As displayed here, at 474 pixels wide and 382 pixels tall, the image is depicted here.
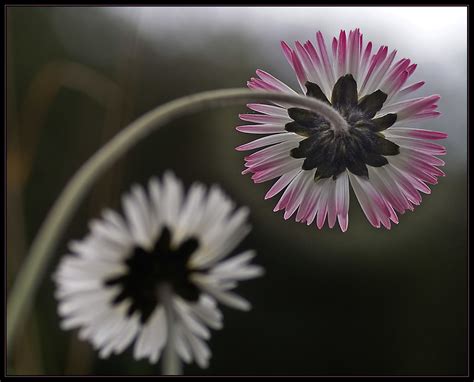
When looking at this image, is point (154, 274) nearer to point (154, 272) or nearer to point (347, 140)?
point (154, 272)

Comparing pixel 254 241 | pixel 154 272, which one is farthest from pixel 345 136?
pixel 254 241

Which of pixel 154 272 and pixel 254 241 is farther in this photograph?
pixel 254 241

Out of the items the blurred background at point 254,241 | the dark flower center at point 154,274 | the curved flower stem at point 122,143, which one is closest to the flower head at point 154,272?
the dark flower center at point 154,274

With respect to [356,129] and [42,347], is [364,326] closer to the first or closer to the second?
[42,347]

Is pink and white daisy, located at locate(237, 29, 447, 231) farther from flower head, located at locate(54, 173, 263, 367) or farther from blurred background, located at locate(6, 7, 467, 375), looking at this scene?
blurred background, located at locate(6, 7, 467, 375)

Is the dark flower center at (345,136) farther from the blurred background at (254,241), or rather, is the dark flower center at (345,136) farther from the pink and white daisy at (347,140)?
the blurred background at (254,241)

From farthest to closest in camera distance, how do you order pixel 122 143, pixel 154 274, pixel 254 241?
pixel 254 241, pixel 154 274, pixel 122 143

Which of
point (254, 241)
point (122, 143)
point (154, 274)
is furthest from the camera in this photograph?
point (254, 241)

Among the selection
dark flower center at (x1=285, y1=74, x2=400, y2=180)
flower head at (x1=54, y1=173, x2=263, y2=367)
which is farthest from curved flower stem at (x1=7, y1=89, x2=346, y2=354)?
flower head at (x1=54, y1=173, x2=263, y2=367)
